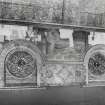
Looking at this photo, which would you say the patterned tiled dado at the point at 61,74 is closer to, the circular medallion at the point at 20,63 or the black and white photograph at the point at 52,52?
the black and white photograph at the point at 52,52

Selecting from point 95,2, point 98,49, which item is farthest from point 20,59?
point 95,2

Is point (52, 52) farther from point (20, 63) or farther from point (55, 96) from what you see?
point (55, 96)

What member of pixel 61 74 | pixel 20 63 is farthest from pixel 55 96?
pixel 20 63

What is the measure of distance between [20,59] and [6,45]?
0.84m

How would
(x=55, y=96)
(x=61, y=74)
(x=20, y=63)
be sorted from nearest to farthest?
(x=20, y=63), (x=55, y=96), (x=61, y=74)

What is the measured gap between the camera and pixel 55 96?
29.7 feet

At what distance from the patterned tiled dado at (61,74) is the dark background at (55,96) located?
0.31 metres

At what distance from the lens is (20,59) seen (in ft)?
28.8

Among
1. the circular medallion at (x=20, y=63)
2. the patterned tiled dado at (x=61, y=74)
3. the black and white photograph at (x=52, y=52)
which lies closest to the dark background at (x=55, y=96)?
the black and white photograph at (x=52, y=52)

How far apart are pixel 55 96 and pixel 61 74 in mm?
1003

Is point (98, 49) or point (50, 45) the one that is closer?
point (50, 45)

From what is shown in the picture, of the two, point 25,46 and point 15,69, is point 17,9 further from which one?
point 15,69

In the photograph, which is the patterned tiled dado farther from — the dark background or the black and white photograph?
the dark background

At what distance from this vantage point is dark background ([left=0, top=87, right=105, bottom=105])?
848 cm
